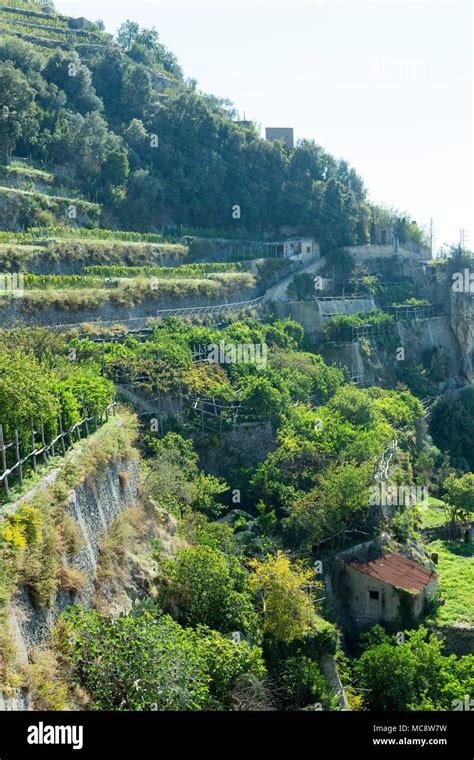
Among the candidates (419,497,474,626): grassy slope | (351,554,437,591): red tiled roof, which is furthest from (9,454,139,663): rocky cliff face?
(419,497,474,626): grassy slope

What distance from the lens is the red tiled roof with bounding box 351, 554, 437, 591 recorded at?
25703 millimetres

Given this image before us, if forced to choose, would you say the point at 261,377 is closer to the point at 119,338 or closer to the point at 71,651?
the point at 119,338

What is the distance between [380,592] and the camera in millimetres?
25719

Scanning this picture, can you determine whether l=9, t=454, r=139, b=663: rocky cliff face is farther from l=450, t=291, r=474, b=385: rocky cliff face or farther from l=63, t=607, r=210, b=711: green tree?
l=450, t=291, r=474, b=385: rocky cliff face

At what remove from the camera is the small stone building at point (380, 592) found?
25547 mm

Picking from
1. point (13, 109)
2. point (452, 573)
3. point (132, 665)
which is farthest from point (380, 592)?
point (13, 109)

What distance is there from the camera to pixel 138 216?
46.6m

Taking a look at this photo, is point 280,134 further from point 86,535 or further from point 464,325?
point 86,535

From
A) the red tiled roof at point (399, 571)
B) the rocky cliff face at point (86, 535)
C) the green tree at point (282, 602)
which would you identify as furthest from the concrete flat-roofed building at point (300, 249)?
the green tree at point (282, 602)

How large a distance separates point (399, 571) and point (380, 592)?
1.07m

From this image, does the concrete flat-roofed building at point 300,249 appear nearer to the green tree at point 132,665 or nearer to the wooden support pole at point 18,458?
the wooden support pole at point 18,458

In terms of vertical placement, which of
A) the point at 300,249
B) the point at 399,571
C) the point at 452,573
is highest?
→ the point at 300,249
